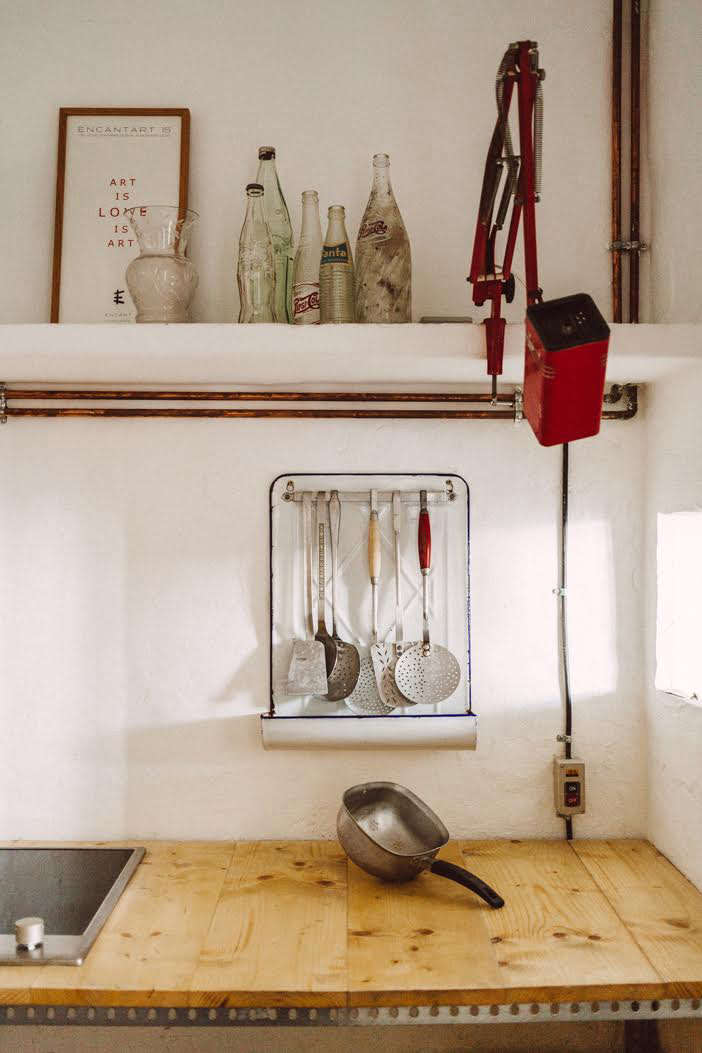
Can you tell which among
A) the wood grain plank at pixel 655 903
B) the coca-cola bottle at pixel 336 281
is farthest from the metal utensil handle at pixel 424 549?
the wood grain plank at pixel 655 903

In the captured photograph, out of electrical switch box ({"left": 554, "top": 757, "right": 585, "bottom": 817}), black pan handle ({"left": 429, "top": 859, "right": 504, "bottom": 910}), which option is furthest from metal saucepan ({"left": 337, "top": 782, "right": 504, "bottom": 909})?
electrical switch box ({"left": 554, "top": 757, "right": 585, "bottom": 817})

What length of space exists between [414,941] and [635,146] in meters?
1.45

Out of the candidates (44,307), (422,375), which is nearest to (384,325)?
(422,375)

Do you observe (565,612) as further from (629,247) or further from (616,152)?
(616,152)

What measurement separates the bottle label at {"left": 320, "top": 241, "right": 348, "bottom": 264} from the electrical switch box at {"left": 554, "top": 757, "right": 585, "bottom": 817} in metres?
1.04

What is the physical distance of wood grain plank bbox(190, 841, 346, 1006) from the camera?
41.9 inches

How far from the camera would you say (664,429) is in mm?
1528

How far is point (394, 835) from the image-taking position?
1.49 meters

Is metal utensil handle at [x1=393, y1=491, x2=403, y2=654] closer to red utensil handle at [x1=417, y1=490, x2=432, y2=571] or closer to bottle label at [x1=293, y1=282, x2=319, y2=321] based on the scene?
red utensil handle at [x1=417, y1=490, x2=432, y2=571]

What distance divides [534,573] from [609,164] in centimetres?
81

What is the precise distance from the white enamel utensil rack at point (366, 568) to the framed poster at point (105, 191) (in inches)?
20.3

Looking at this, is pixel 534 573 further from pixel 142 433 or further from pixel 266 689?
pixel 142 433

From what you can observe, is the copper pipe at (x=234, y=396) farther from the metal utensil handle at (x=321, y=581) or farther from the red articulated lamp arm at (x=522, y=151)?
the red articulated lamp arm at (x=522, y=151)

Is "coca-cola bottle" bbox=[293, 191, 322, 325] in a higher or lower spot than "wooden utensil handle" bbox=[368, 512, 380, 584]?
higher
